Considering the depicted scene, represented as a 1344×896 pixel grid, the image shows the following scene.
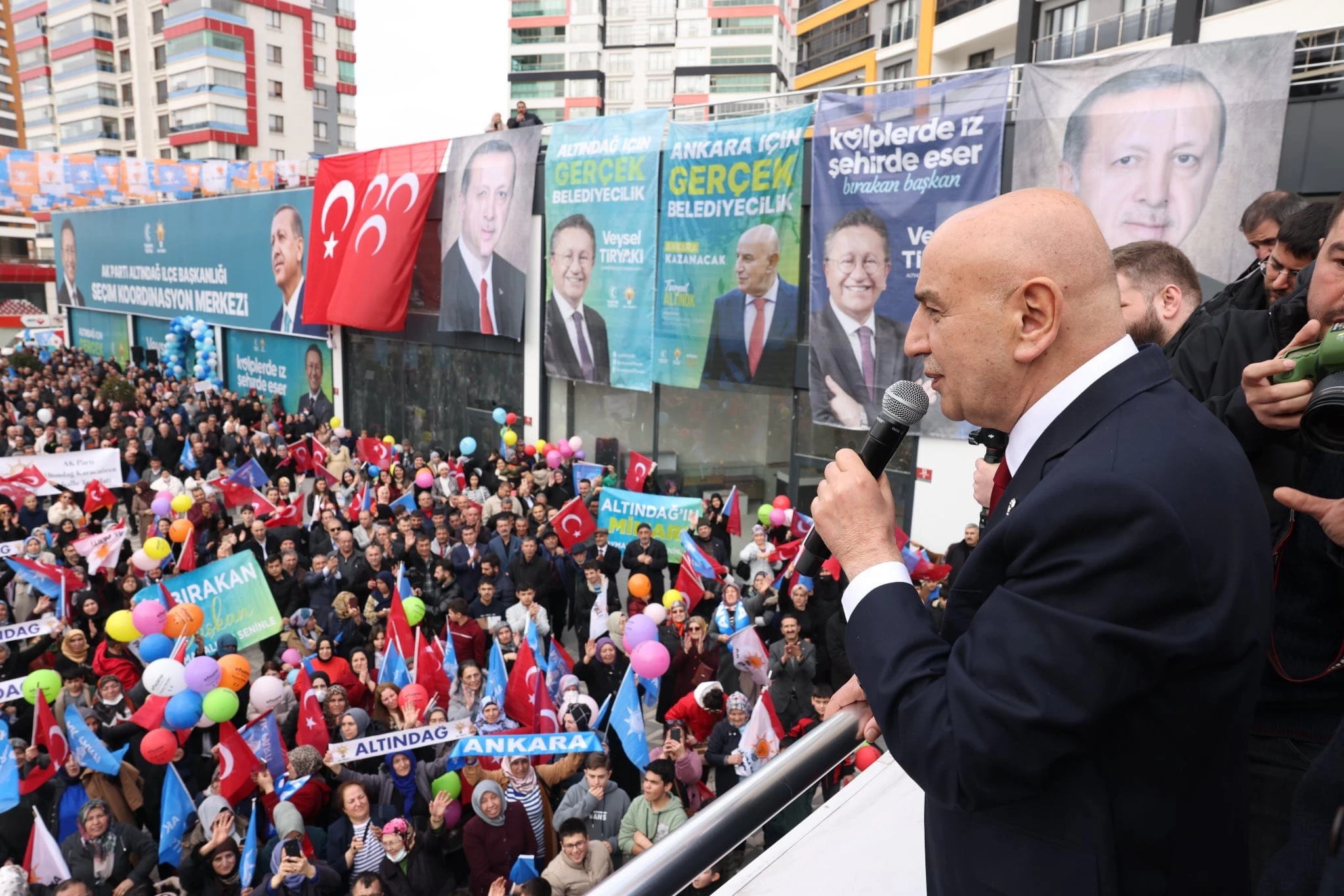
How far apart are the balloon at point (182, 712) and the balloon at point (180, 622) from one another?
145 cm

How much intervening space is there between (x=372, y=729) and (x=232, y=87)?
201 ft

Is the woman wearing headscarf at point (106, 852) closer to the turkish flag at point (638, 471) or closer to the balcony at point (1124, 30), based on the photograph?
the turkish flag at point (638, 471)

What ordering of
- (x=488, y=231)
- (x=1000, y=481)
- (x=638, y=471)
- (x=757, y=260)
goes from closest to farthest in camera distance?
(x=1000, y=481)
(x=757, y=260)
(x=638, y=471)
(x=488, y=231)

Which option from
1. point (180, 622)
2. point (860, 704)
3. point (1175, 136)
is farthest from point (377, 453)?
point (860, 704)

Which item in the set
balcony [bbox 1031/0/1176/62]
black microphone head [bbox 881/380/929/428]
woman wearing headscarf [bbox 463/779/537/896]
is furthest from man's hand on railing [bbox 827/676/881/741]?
balcony [bbox 1031/0/1176/62]

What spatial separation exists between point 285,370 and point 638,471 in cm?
1357

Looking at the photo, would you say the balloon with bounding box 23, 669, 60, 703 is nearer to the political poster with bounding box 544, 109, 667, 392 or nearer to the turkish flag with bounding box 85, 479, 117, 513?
the turkish flag with bounding box 85, 479, 117, 513

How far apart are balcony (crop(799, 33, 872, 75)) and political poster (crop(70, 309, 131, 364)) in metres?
27.6

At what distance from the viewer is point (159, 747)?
6246mm

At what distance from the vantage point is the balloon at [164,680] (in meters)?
6.93

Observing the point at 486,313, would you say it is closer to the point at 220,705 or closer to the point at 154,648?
the point at 154,648

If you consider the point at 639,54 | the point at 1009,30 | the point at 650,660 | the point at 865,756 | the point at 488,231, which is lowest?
the point at 650,660

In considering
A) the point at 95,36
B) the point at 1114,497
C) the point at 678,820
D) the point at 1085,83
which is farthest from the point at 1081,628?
the point at 95,36

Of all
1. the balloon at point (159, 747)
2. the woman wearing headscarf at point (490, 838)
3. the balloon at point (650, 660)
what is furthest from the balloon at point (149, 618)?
the balloon at point (650, 660)
